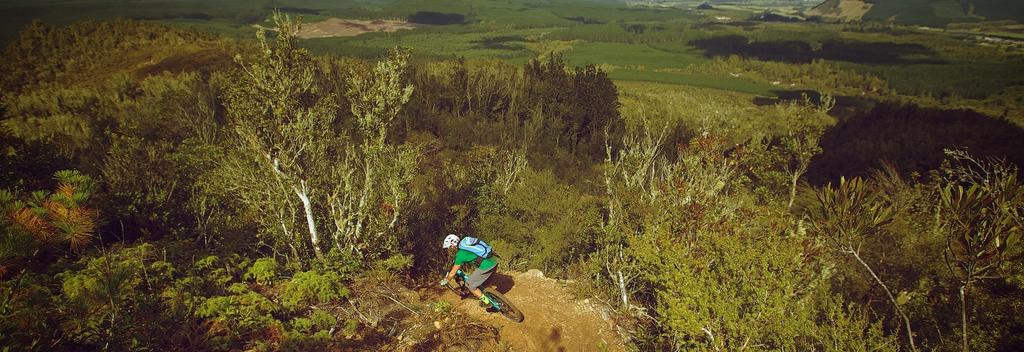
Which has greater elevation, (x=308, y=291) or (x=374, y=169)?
(x=374, y=169)

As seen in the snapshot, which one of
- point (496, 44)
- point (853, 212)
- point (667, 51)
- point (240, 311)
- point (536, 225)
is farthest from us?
point (667, 51)

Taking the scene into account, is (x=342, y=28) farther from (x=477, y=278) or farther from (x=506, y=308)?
(x=506, y=308)

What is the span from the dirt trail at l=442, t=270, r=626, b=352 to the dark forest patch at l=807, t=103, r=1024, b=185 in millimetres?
36793

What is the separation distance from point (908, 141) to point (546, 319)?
59.2 metres

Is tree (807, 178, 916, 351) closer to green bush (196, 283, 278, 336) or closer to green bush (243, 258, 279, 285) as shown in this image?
green bush (196, 283, 278, 336)

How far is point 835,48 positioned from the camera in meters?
180

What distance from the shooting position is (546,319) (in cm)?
1320

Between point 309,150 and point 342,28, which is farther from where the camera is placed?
point 342,28

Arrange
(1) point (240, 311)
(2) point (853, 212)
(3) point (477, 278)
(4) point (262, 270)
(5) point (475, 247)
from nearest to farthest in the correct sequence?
1. (1) point (240, 311)
2. (2) point (853, 212)
3. (5) point (475, 247)
4. (4) point (262, 270)
5. (3) point (477, 278)

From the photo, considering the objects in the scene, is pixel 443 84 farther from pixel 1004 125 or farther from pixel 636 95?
pixel 1004 125

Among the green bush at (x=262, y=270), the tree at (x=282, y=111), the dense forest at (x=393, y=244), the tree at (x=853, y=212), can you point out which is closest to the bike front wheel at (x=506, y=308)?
the dense forest at (x=393, y=244)

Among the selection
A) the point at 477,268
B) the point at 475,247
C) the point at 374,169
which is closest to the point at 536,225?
the point at 477,268

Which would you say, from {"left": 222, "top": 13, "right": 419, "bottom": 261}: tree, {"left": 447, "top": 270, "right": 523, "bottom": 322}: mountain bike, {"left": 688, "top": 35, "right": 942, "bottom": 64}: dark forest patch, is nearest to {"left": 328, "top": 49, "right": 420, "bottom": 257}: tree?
{"left": 222, "top": 13, "right": 419, "bottom": 261}: tree

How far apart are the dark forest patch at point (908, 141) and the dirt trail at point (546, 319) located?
121 ft
